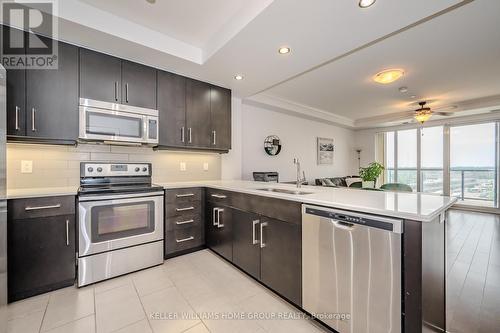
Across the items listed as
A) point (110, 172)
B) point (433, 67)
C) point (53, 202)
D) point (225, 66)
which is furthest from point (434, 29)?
point (53, 202)

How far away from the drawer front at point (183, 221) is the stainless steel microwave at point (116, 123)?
3.27 ft

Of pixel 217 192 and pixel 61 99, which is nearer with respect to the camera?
pixel 61 99

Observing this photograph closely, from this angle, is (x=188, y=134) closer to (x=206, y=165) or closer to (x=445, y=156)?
(x=206, y=165)

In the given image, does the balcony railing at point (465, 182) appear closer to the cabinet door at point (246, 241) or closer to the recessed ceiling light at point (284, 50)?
the recessed ceiling light at point (284, 50)

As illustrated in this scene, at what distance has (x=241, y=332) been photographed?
59.3 inches

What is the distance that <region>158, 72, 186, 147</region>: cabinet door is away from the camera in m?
2.74

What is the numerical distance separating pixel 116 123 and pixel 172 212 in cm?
121

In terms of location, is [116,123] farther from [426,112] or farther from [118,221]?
[426,112]

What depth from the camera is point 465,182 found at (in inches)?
225

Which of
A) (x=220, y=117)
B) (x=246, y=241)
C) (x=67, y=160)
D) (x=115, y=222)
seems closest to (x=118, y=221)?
(x=115, y=222)

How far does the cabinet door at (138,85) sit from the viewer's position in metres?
2.48

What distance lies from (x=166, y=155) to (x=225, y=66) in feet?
4.96

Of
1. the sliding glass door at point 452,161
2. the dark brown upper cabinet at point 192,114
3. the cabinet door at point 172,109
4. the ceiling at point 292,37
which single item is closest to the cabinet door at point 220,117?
the dark brown upper cabinet at point 192,114

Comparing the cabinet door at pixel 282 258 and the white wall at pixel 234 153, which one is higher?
the white wall at pixel 234 153
